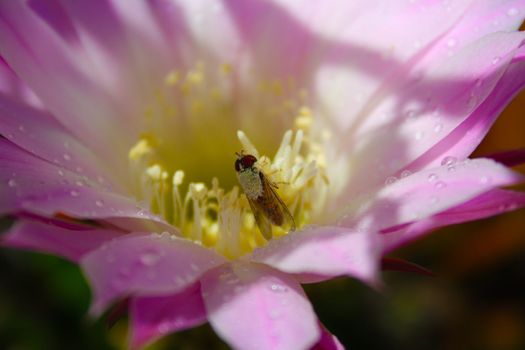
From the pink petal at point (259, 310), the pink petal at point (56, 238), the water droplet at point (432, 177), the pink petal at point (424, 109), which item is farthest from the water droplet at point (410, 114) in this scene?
the pink petal at point (56, 238)

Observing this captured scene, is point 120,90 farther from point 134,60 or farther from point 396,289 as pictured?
point 396,289

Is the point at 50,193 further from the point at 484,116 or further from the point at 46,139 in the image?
the point at 484,116

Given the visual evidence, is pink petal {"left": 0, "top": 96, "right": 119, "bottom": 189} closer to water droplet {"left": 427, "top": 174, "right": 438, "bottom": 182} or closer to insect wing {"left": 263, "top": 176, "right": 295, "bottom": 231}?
insect wing {"left": 263, "top": 176, "right": 295, "bottom": 231}

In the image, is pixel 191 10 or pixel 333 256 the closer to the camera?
pixel 333 256

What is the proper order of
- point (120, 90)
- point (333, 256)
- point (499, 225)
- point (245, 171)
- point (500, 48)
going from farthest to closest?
1. point (499, 225)
2. point (120, 90)
3. point (245, 171)
4. point (500, 48)
5. point (333, 256)

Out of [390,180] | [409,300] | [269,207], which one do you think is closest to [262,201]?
[269,207]

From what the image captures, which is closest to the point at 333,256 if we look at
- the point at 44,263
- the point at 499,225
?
the point at 44,263

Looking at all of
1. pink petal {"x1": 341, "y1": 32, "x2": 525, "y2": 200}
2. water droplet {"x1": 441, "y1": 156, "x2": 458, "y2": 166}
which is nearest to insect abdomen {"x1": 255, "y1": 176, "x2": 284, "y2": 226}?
pink petal {"x1": 341, "y1": 32, "x2": 525, "y2": 200}
